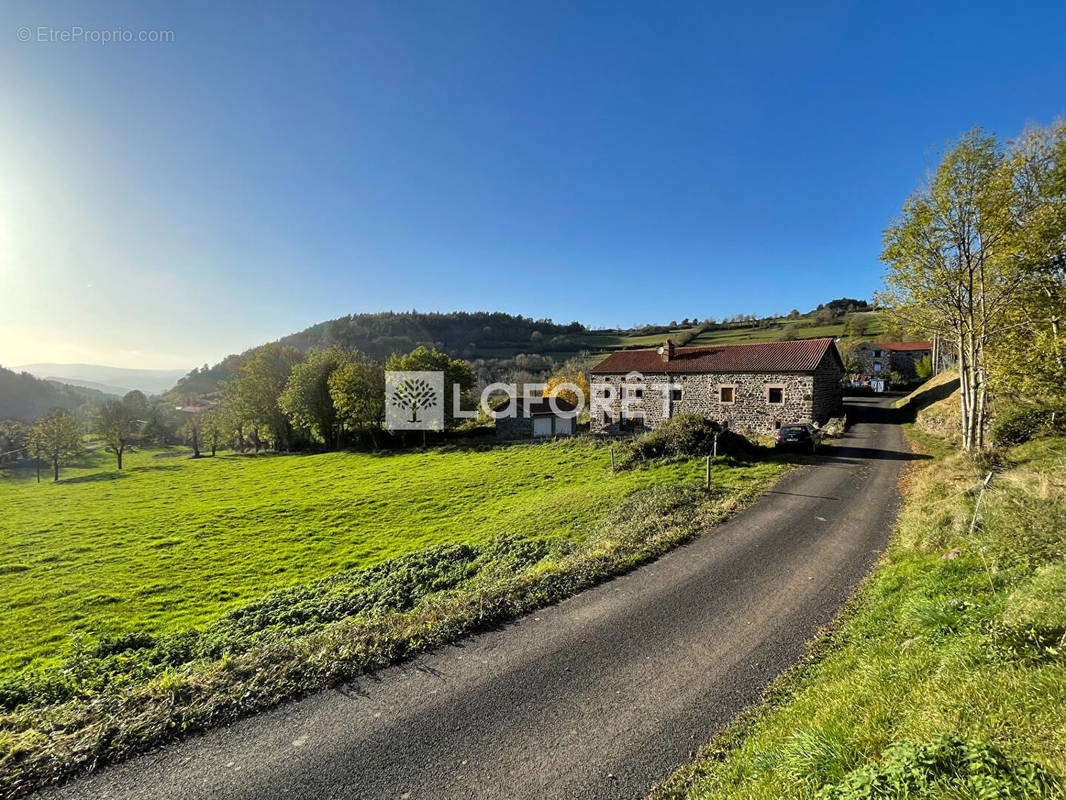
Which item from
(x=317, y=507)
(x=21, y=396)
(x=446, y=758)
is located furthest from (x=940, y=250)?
(x=21, y=396)

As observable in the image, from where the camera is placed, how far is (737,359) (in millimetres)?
33656

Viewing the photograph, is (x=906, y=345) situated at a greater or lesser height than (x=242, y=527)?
greater

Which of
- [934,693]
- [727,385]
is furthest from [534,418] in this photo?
[934,693]

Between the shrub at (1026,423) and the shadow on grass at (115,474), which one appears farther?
the shadow on grass at (115,474)

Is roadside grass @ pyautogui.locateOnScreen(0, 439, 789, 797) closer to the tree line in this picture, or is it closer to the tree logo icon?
the tree line

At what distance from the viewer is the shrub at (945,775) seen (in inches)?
95.2

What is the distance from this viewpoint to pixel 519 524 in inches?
601

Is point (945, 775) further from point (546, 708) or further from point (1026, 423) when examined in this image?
point (1026, 423)

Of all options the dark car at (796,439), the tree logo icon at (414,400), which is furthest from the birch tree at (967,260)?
the tree logo icon at (414,400)

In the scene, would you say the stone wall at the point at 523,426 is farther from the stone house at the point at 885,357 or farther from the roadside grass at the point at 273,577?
the stone house at the point at 885,357

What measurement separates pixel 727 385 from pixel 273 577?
31.8 m

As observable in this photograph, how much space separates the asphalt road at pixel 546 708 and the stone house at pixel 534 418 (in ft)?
113

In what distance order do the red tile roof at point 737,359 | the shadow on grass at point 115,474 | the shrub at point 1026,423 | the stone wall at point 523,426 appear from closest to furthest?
1. the shrub at point 1026,423
2. the red tile roof at point 737,359
3. the shadow on grass at point 115,474
4. the stone wall at point 523,426

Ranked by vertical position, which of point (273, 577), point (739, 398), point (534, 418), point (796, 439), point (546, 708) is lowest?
point (273, 577)
